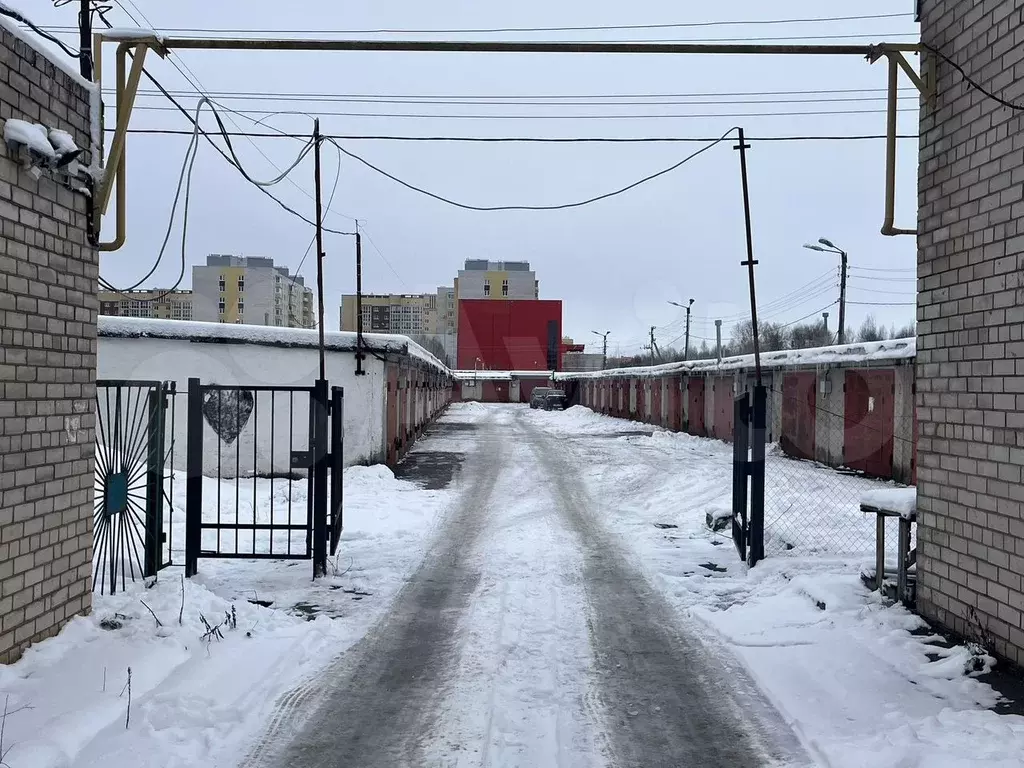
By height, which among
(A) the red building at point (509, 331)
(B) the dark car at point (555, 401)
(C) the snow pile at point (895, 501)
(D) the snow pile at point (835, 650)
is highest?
(A) the red building at point (509, 331)

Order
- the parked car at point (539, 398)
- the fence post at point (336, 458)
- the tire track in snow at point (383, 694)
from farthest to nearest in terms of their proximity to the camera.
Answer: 1. the parked car at point (539, 398)
2. the fence post at point (336, 458)
3. the tire track in snow at point (383, 694)

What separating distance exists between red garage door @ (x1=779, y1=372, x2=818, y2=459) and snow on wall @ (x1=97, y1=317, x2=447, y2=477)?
1205 centimetres

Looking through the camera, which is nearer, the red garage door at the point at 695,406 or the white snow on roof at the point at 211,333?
the white snow on roof at the point at 211,333

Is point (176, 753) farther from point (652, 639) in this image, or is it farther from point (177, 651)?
point (652, 639)

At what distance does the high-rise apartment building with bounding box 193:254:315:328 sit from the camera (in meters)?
78.1

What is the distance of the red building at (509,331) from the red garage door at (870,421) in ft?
209

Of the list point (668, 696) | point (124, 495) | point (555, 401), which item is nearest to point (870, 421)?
point (668, 696)

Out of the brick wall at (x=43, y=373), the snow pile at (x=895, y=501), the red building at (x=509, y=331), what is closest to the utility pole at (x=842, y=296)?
the snow pile at (x=895, y=501)

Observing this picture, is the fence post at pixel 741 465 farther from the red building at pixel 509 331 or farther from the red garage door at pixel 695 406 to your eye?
the red building at pixel 509 331

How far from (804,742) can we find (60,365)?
5640 mm

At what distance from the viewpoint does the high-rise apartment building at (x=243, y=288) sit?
78062mm

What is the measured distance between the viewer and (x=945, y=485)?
20.0 feet

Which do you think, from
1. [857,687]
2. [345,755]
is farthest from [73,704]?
[857,687]

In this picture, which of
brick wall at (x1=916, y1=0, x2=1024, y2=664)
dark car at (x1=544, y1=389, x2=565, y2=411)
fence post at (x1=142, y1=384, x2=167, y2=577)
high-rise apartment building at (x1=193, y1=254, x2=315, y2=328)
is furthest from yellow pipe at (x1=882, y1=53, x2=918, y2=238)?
high-rise apartment building at (x1=193, y1=254, x2=315, y2=328)
